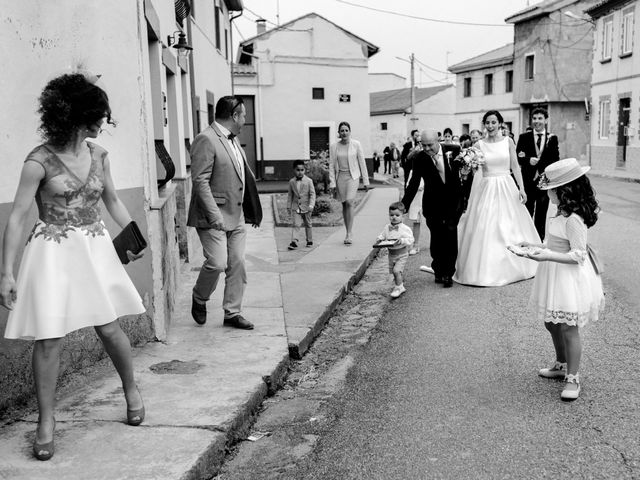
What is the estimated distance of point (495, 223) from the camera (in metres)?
8.07

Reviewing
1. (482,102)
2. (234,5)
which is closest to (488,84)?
(482,102)

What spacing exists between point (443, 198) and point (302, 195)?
3.55 m

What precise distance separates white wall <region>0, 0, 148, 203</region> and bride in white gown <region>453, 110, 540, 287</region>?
3.97 meters

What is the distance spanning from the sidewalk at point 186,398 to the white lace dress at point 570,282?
1868 millimetres

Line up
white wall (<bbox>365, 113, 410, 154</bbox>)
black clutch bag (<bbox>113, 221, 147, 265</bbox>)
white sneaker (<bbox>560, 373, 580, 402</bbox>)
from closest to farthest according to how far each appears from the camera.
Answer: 1. black clutch bag (<bbox>113, 221, 147, 265</bbox>)
2. white sneaker (<bbox>560, 373, 580, 402</bbox>)
3. white wall (<bbox>365, 113, 410, 154</bbox>)

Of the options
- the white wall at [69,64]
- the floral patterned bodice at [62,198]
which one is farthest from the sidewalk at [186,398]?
the white wall at [69,64]

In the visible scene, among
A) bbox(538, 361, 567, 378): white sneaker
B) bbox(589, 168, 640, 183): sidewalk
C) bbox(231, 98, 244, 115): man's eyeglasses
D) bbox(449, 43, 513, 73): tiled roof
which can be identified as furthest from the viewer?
bbox(449, 43, 513, 73): tiled roof

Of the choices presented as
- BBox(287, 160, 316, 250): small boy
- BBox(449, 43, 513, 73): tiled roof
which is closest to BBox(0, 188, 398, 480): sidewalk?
BBox(287, 160, 316, 250): small boy

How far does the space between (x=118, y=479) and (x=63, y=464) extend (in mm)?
333

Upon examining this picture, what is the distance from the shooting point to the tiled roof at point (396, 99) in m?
52.3

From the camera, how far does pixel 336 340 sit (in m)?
6.34

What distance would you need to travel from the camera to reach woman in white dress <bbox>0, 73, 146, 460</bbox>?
3.42 m

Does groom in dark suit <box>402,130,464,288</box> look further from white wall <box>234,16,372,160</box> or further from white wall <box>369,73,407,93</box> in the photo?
white wall <box>369,73,407,93</box>

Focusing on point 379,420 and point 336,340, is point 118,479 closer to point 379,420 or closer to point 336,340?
point 379,420
